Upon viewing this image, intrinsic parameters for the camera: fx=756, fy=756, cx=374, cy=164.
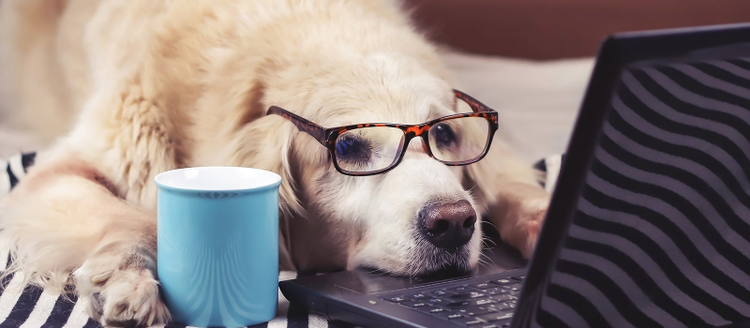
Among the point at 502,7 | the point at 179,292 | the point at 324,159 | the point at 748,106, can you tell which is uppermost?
the point at 502,7

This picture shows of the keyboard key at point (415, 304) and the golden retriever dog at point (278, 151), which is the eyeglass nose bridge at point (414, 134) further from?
the keyboard key at point (415, 304)

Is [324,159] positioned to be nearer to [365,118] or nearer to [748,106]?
[365,118]

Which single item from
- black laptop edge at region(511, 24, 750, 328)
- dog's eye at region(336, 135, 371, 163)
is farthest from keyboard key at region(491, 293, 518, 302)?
dog's eye at region(336, 135, 371, 163)

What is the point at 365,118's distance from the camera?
53.5 inches

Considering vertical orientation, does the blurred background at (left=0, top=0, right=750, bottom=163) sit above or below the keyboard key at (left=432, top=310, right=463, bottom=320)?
above

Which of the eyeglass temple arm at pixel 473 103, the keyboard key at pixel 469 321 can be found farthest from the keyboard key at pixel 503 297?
the eyeglass temple arm at pixel 473 103

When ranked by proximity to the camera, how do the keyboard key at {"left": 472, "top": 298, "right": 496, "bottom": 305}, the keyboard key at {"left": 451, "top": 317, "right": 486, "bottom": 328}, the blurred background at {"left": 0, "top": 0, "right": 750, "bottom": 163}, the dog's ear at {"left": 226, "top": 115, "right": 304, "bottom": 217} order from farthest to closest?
the blurred background at {"left": 0, "top": 0, "right": 750, "bottom": 163}, the dog's ear at {"left": 226, "top": 115, "right": 304, "bottom": 217}, the keyboard key at {"left": 472, "top": 298, "right": 496, "bottom": 305}, the keyboard key at {"left": 451, "top": 317, "right": 486, "bottom": 328}

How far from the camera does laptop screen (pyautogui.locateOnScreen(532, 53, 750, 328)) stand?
0.78 meters

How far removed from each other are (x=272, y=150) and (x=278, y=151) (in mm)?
13

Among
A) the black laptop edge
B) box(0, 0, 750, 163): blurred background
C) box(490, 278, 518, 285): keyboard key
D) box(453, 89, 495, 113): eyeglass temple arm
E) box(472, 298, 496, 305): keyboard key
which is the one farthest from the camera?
box(0, 0, 750, 163): blurred background

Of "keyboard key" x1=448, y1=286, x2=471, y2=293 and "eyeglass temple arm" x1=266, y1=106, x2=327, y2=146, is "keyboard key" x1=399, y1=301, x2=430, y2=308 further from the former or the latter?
"eyeglass temple arm" x1=266, y1=106, x2=327, y2=146

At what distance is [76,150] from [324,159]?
593mm

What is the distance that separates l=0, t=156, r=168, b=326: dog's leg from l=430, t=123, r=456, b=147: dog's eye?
54 centimetres

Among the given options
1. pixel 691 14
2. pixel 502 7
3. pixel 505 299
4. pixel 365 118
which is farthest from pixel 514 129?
Answer: pixel 505 299
